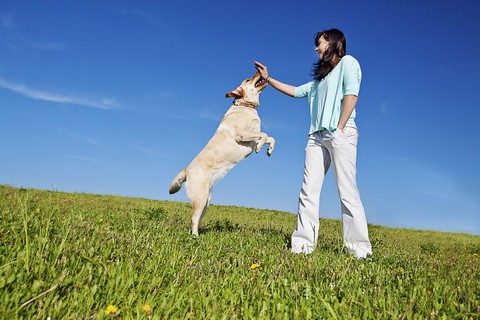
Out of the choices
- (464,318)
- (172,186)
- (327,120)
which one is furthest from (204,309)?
(172,186)

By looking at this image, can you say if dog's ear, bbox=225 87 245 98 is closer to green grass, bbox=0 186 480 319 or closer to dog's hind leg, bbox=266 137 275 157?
dog's hind leg, bbox=266 137 275 157

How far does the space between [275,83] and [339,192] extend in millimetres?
2789

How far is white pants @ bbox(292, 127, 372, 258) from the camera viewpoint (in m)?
5.96

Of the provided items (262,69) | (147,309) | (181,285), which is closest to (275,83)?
(262,69)

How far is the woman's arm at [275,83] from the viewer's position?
291 inches

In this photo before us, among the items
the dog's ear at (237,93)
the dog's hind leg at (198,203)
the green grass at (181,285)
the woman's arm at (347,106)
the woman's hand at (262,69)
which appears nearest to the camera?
the green grass at (181,285)

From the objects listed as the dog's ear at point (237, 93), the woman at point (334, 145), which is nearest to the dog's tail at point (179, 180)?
the dog's ear at point (237, 93)

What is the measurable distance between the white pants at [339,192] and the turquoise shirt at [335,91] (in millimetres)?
162

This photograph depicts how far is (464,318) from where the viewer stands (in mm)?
2686

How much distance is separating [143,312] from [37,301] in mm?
687

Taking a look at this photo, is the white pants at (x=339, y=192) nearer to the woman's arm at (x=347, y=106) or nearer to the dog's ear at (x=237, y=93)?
the woman's arm at (x=347, y=106)

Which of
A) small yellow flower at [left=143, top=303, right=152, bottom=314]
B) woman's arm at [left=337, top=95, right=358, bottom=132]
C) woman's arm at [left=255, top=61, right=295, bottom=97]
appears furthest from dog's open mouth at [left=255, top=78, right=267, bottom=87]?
small yellow flower at [left=143, top=303, right=152, bottom=314]

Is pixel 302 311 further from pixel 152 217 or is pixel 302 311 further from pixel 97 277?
pixel 152 217

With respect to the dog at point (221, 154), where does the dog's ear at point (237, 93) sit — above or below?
above
